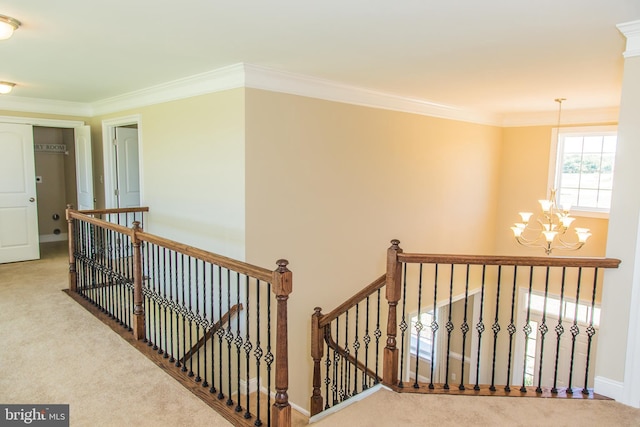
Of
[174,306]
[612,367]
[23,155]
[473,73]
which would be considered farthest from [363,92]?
[23,155]

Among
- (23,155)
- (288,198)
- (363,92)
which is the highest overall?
(363,92)

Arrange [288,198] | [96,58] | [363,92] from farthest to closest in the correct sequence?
[363,92] → [288,198] → [96,58]

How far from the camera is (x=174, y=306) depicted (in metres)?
3.29

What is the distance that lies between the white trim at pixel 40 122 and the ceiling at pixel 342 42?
1684mm

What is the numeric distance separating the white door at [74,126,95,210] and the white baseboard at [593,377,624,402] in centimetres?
685

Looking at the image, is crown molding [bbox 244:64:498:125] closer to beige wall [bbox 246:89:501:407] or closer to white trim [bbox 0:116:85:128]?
beige wall [bbox 246:89:501:407]

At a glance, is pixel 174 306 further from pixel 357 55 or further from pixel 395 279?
pixel 357 55

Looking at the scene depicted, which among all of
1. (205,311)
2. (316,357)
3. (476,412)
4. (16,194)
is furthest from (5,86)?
(476,412)

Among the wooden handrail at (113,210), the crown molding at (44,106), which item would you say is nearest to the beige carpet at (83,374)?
the wooden handrail at (113,210)

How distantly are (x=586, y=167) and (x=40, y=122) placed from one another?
8.26 meters

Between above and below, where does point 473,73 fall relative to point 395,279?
above

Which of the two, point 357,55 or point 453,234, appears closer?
point 357,55

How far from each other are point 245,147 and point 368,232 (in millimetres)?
2017

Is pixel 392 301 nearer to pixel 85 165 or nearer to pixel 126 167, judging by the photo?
pixel 126 167
